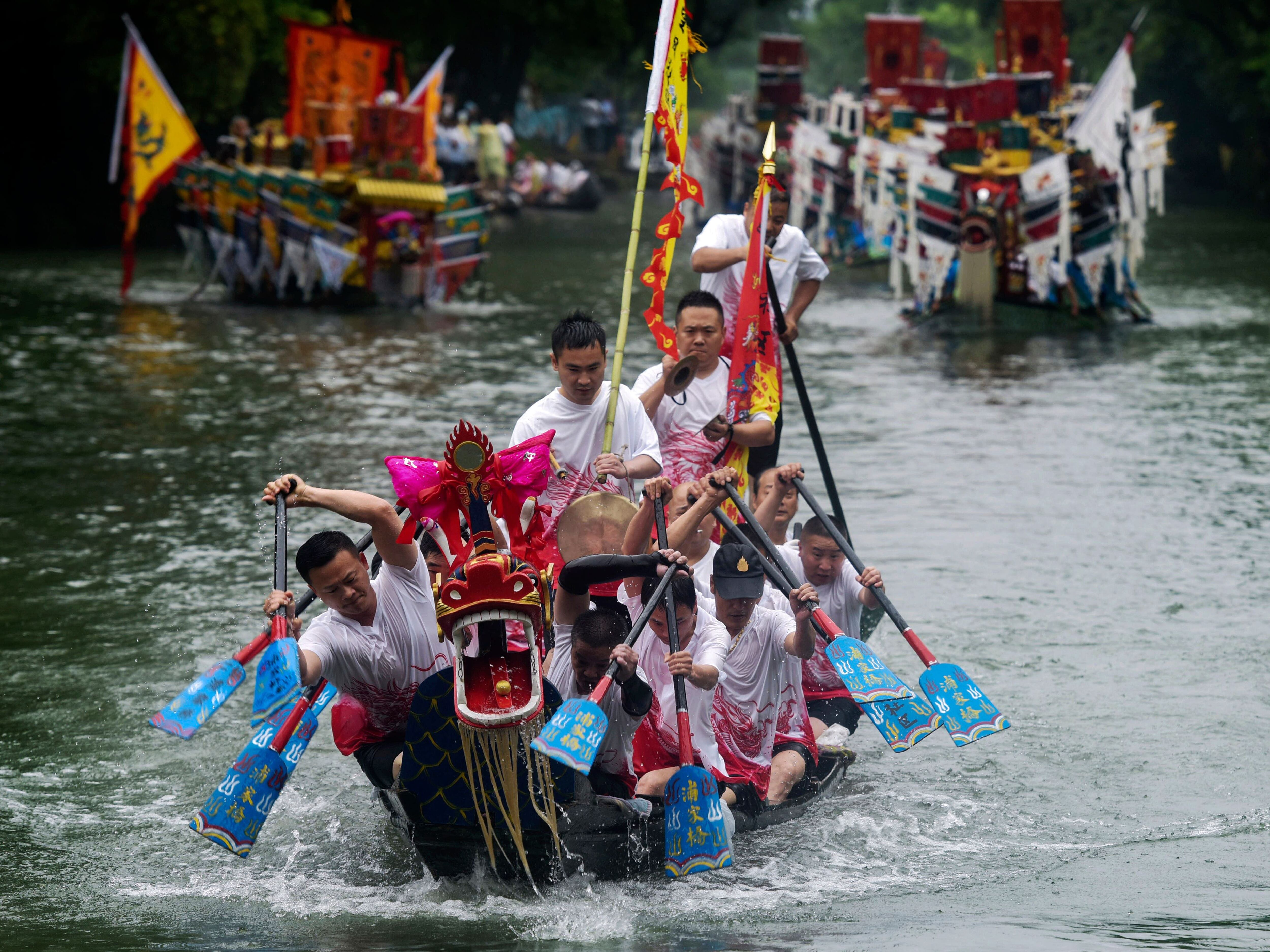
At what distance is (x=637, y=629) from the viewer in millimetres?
5328

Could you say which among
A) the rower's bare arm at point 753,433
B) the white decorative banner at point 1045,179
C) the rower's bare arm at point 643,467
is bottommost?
the rower's bare arm at point 643,467

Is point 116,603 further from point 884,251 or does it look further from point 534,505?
point 884,251

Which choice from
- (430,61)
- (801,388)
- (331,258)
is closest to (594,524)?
(801,388)

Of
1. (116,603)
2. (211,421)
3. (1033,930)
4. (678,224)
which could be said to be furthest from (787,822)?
(211,421)

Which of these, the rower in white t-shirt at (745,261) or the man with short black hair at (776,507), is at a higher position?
the rower in white t-shirt at (745,261)

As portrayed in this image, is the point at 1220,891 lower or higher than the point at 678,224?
lower

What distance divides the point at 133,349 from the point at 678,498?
36.0 ft

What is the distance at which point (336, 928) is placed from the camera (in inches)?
205

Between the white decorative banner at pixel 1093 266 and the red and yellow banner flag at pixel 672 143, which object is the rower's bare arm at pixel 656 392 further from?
the white decorative banner at pixel 1093 266

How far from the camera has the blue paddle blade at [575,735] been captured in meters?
4.90

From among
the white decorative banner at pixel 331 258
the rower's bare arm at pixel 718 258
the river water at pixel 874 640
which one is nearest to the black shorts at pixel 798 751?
the river water at pixel 874 640

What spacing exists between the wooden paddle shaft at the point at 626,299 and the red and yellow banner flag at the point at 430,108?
41.6 ft

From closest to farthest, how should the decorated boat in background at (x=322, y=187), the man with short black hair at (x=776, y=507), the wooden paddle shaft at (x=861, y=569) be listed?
the wooden paddle shaft at (x=861, y=569) → the man with short black hair at (x=776, y=507) → the decorated boat in background at (x=322, y=187)

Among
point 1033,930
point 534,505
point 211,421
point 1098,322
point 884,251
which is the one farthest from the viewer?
point 884,251
